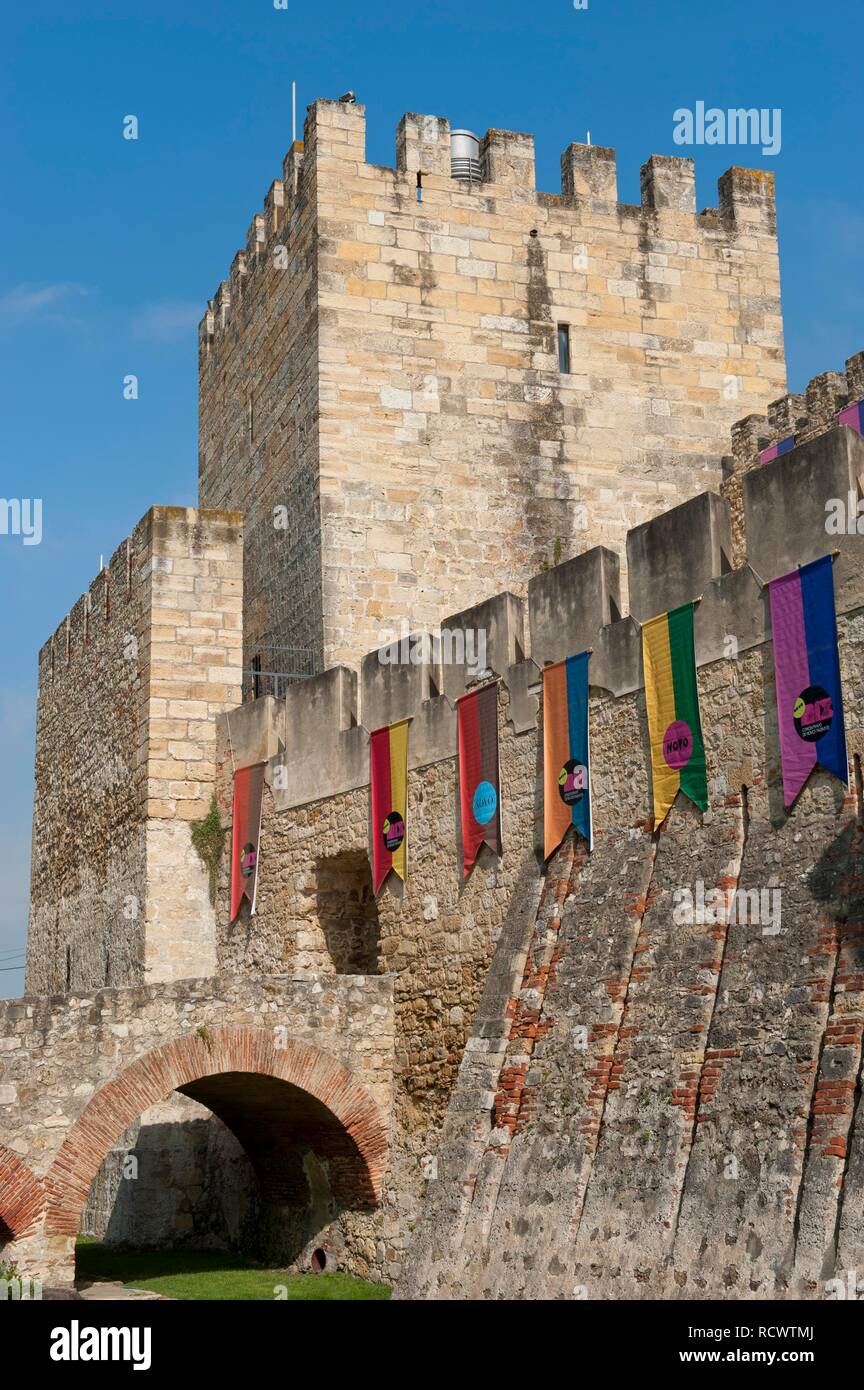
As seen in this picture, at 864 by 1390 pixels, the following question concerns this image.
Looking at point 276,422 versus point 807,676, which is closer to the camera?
point 807,676

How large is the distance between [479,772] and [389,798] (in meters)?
1.40

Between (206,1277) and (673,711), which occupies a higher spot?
(673,711)

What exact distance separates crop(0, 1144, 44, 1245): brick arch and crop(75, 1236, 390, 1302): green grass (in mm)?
1226

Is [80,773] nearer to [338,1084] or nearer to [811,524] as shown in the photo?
[338,1084]

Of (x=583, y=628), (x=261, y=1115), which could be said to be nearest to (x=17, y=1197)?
(x=261, y=1115)

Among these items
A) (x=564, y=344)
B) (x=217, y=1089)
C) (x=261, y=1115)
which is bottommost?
(x=261, y=1115)

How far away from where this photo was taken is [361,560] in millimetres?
16484

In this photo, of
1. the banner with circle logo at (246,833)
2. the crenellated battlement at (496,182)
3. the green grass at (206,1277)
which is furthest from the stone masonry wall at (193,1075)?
the crenellated battlement at (496,182)

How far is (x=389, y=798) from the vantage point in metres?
14.0

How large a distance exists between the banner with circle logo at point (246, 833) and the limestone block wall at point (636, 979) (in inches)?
88.5

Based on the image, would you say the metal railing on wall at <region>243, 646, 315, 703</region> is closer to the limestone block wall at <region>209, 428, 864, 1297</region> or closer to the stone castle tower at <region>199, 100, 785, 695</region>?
the stone castle tower at <region>199, 100, 785, 695</region>

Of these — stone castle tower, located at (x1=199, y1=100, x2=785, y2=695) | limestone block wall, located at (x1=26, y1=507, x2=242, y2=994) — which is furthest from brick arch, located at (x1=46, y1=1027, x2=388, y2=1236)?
stone castle tower, located at (x1=199, y1=100, x2=785, y2=695)

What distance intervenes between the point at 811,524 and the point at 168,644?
8.30 metres

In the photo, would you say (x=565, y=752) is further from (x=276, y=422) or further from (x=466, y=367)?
(x=276, y=422)
